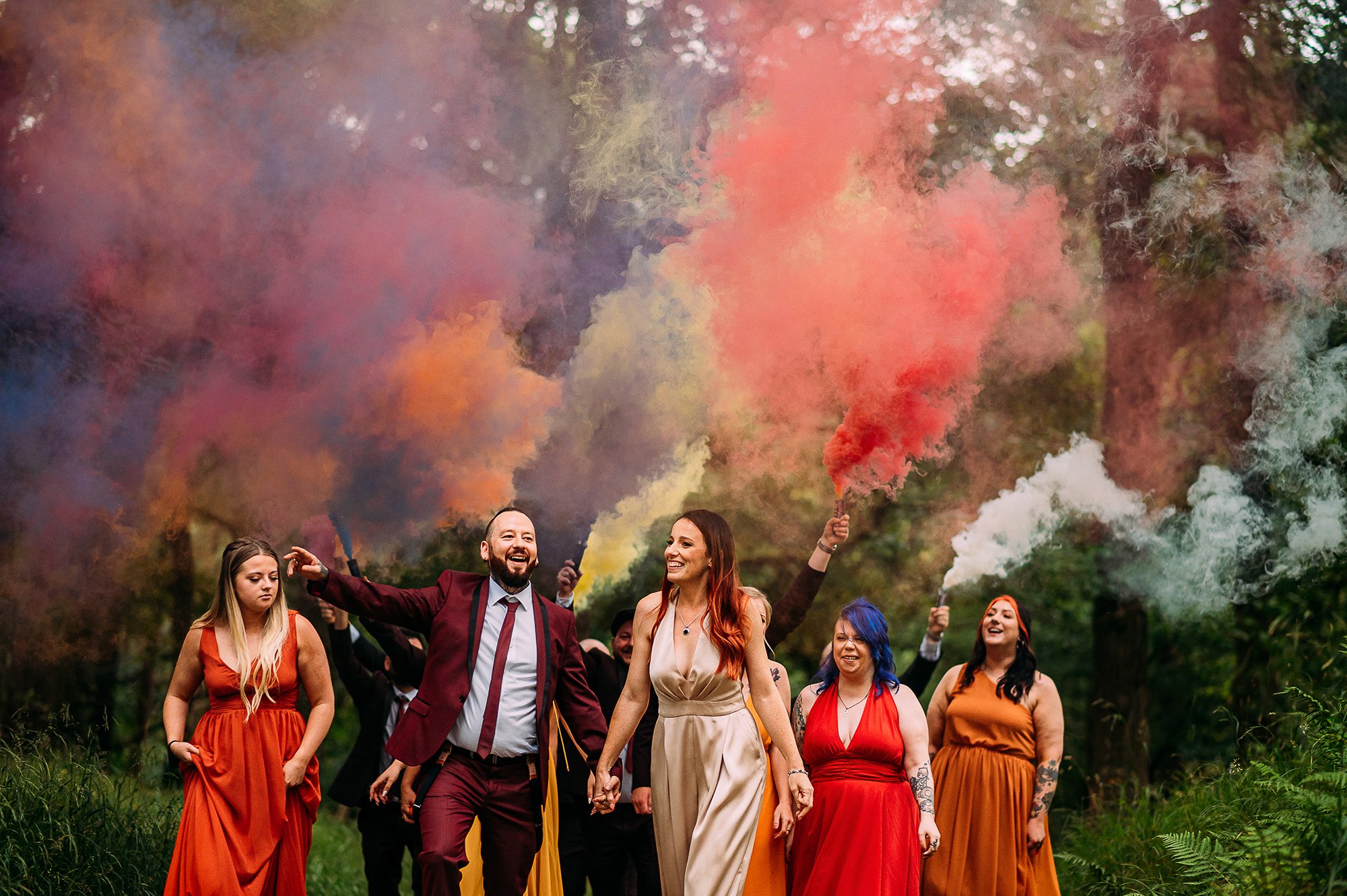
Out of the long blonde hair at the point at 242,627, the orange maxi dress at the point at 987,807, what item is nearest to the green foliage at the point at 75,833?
the long blonde hair at the point at 242,627

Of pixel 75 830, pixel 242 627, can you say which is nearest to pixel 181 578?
pixel 75 830

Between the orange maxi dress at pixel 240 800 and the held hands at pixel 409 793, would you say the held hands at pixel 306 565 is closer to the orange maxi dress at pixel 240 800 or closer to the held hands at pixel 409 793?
the orange maxi dress at pixel 240 800

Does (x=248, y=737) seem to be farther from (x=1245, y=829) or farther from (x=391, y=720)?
(x=1245, y=829)

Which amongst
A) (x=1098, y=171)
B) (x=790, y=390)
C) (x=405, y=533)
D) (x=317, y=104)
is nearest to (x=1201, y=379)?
(x=1098, y=171)

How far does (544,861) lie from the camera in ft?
17.5

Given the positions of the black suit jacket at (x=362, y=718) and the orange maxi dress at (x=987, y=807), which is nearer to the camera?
the orange maxi dress at (x=987, y=807)

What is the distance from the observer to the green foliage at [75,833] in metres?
5.73

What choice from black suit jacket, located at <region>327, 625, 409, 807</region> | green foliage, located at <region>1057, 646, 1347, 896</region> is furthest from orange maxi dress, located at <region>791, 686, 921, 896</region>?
black suit jacket, located at <region>327, 625, 409, 807</region>

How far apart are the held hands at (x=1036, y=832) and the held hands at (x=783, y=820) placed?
1.50 meters

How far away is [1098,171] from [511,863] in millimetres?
7135

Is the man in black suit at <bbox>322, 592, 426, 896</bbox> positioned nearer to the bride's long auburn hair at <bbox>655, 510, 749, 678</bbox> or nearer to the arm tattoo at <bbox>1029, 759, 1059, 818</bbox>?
the bride's long auburn hair at <bbox>655, 510, 749, 678</bbox>

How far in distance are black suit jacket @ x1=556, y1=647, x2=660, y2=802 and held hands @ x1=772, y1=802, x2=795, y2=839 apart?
0.94 metres

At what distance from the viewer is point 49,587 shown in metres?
8.81

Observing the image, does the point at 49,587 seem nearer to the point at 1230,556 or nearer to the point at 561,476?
the point at 561,476
